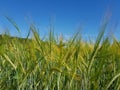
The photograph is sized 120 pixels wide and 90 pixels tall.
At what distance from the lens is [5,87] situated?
7.77 ft

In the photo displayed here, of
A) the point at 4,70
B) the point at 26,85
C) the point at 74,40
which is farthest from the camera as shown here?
the point at 4,70

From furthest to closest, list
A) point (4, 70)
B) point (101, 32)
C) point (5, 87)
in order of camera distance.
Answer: point (4, 70), point (5, 87), point (101, 32)

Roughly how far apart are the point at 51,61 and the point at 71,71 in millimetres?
144

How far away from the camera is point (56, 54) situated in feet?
6.34

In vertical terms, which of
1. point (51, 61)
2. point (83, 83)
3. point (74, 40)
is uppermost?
point (74, 40)

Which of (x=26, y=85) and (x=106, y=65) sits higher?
(x=106, y=65)

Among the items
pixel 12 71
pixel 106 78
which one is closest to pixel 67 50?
pixel 106 78

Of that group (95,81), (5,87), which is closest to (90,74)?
(95,81)

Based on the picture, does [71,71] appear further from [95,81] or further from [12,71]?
[12,71]

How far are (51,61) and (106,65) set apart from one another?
2.34 ft

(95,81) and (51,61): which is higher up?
(51,61)

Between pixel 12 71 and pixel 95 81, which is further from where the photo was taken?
pixel 12 71

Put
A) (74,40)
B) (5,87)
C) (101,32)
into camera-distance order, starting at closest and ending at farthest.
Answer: (101,32) → (74,40) → (5,87)

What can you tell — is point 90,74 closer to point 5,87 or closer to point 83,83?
point 83,83
